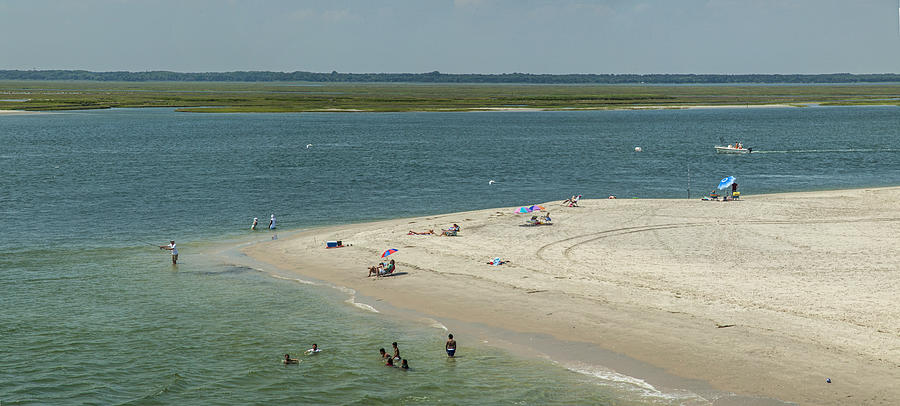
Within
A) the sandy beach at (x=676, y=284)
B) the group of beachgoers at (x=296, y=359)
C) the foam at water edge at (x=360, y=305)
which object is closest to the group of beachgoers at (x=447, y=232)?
the sandy beach at (x=676, y=284)

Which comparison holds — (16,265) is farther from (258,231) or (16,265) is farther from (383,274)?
(383,274)

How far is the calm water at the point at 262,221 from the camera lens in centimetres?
2728

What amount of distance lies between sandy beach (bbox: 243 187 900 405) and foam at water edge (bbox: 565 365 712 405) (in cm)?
53

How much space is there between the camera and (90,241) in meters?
50.9

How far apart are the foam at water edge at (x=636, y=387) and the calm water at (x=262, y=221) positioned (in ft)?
0.47

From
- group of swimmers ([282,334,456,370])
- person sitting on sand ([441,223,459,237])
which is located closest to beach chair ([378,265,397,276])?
person sitting on sand ([441,223,459,237])

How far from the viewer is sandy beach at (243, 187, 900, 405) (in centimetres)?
2680

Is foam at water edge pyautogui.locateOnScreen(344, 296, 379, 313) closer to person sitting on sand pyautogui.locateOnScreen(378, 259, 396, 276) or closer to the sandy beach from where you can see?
the sandy beach

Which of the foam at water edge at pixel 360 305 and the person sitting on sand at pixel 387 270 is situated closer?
the foam at water edge at pixel 360 305

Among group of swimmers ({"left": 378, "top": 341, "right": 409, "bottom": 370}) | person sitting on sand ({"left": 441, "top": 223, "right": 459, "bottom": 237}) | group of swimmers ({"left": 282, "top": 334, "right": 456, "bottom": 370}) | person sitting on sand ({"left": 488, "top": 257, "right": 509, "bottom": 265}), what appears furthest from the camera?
person sitting on sand ({"left": 441, "top": 223, "right": 459, "bottom": 237})

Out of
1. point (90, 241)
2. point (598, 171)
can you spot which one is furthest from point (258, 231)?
point (598, 171)

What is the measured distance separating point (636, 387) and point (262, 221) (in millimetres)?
38516

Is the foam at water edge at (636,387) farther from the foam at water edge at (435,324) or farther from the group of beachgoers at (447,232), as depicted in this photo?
the group of beachgoers at (447,232)

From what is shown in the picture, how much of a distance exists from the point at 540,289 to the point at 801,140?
110 metres
